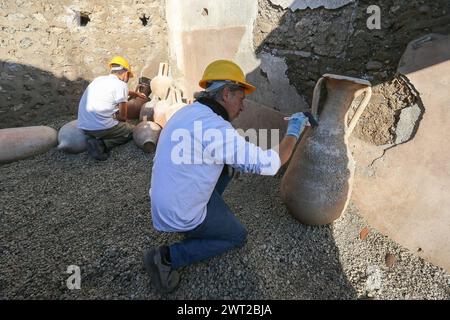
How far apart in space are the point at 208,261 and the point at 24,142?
116 inches

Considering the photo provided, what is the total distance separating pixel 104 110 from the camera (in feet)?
11.3

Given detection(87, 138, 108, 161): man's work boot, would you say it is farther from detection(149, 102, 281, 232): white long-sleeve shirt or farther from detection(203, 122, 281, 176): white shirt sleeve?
detection(203, 122, 281, 176): white shirt sleeve

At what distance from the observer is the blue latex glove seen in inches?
71.3

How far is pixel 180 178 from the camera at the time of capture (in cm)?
164

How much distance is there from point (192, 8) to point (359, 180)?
326 centimetres

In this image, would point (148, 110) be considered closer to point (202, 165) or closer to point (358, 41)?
point (202, 165)

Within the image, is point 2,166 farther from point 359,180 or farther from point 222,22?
point 359,180

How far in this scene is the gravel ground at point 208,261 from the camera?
1855 mm

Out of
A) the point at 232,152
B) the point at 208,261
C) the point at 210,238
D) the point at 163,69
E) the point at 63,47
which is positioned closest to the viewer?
the point at 232,152

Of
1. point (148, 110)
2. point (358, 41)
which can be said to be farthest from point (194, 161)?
point (148, 110)

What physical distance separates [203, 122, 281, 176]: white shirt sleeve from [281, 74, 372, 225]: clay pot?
0.67 meters

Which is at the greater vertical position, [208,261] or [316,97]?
[316,97]

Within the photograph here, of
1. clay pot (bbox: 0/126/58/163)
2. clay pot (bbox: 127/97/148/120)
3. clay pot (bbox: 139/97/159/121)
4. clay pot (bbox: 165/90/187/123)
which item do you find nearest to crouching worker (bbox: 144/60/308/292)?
clay pot (bbox: 165/90/187/123)
